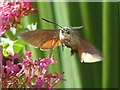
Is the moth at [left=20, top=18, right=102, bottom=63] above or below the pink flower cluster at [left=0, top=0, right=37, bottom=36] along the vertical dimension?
below

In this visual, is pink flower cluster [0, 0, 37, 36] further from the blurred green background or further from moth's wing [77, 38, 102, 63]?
the blurred green background

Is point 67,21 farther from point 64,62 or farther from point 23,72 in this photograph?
point 23,72

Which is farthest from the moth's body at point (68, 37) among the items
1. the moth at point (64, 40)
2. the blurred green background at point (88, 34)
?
the blurred green background at point (88, 34)

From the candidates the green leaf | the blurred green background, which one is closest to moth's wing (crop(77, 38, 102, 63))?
the green leaf

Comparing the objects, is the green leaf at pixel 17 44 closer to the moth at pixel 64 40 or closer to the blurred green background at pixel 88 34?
the moth at pixel 64 40

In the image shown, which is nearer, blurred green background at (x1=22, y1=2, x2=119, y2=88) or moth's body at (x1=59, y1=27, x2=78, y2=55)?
moth's body at (x1=59, y1=27, x2=78, y2=55)

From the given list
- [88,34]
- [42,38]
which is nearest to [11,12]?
[42,38]

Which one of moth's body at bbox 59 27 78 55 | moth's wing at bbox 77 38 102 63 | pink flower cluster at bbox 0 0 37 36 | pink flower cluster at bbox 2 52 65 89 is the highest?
pink flower cluster at bbox 0 0 37 36

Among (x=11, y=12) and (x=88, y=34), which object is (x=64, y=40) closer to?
(x=11, y=12)
